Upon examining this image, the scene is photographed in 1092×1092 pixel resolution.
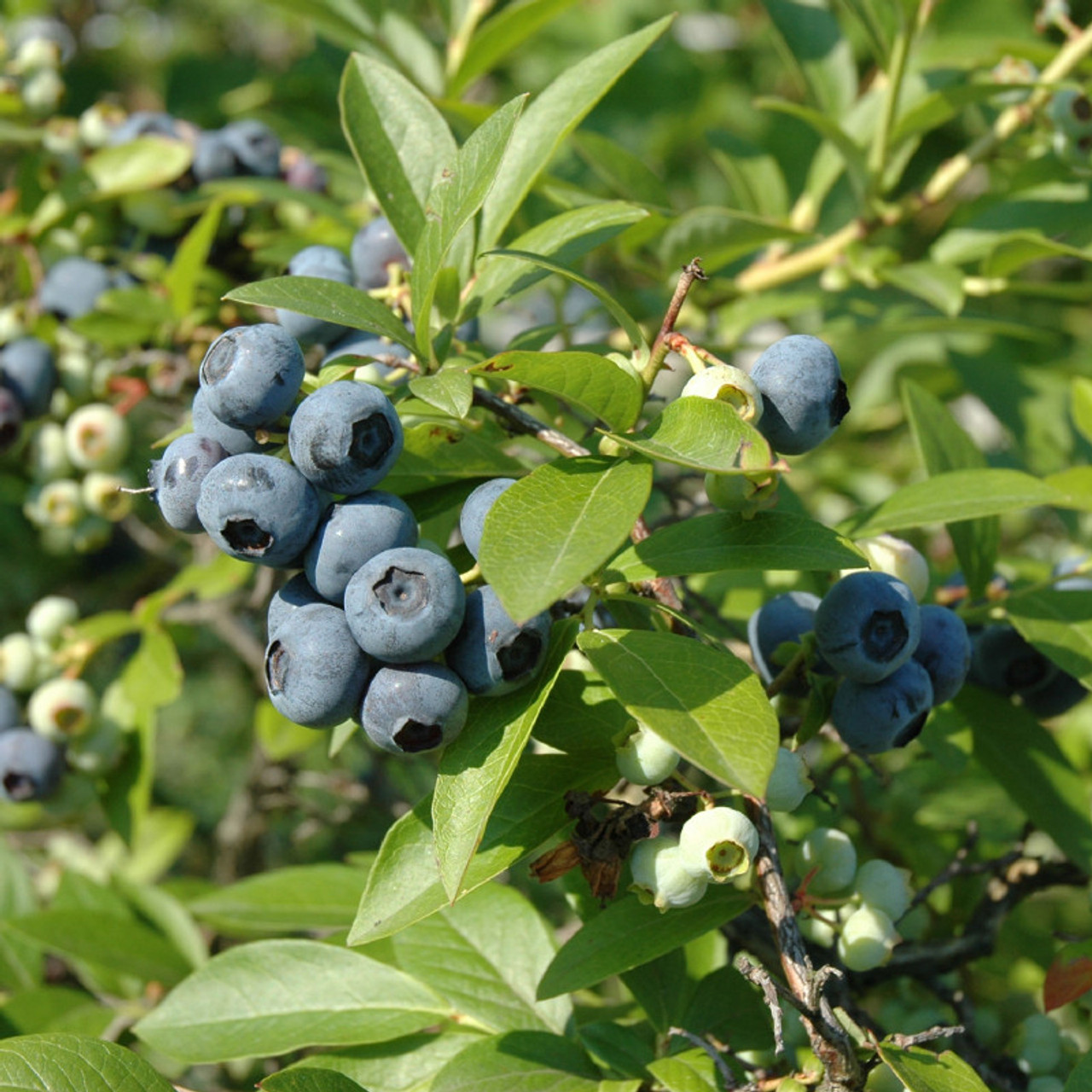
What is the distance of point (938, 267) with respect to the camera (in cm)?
184

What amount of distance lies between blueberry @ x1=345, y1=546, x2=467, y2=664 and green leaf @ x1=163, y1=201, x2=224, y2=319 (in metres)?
1.05

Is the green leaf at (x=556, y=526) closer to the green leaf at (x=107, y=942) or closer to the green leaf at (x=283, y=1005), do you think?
the green leaf at (x=283, y=1005)

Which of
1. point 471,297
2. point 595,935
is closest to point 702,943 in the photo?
point 595,935

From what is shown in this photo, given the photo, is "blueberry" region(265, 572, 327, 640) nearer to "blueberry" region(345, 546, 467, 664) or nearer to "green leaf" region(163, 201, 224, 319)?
"blueberry" region(345, 546, 467, 664)

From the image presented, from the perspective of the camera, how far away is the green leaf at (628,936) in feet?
3.53

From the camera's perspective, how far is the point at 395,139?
4.40ft

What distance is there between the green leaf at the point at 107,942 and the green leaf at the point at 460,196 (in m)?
1.20

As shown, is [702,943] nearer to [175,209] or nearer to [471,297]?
[471,297]

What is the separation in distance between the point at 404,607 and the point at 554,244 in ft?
1.59

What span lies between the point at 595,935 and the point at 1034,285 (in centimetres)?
147

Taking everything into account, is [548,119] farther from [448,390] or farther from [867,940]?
[867,940]

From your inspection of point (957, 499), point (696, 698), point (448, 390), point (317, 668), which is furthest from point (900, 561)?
point (317, 668)

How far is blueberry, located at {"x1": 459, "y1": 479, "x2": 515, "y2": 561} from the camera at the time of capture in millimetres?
1046

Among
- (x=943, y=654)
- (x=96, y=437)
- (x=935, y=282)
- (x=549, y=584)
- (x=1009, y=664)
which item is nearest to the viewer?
(x=549, y=584)
